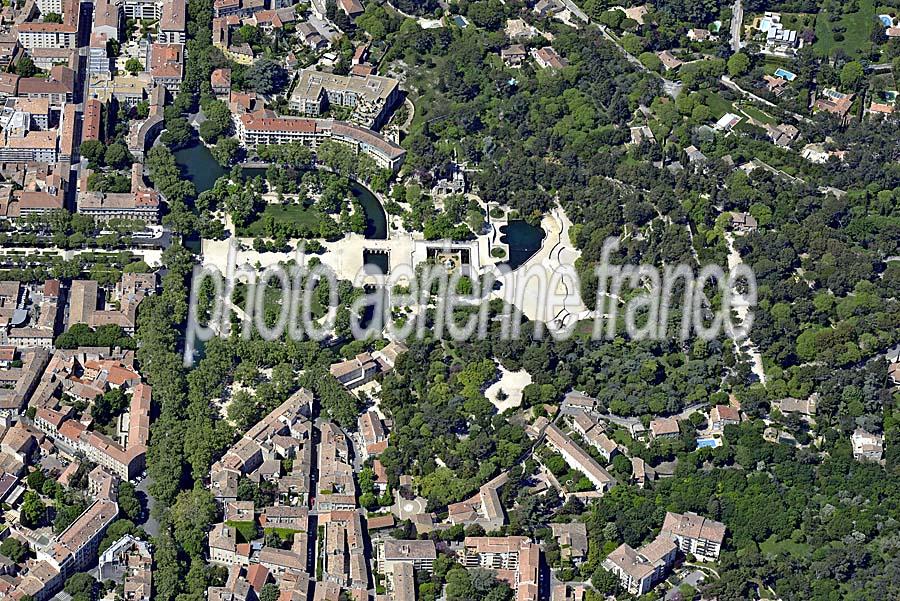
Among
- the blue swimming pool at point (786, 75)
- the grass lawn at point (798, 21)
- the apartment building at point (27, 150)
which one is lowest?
the apartment building at point (27, 150)

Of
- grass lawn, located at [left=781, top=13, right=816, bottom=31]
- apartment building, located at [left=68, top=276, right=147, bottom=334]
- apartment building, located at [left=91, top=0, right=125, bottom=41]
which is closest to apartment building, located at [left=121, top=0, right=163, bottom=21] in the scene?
apartment building, located at [left=91, top=0, right=125, bottom=41]

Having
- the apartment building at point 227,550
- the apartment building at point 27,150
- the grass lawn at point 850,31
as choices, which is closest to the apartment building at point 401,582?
the apartment building at point 227,550

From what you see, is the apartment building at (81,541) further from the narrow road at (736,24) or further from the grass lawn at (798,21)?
the grass lawn at (798,21)

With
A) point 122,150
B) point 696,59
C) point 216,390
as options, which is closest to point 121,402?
point 216,390

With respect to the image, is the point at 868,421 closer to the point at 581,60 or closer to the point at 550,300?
the point at 550,300

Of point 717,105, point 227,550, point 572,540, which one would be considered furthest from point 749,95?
point 227,550

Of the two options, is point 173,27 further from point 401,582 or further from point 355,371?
point 401,582

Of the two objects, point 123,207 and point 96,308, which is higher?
point 123,207
